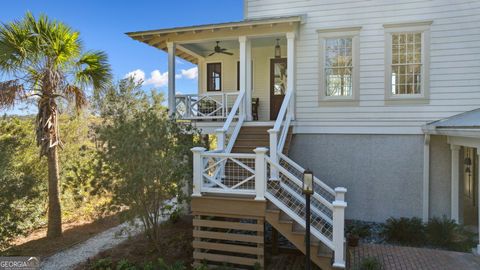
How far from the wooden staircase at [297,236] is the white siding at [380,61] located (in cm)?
385

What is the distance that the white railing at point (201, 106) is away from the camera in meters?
9.93

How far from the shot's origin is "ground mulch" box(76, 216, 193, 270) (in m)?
7.28

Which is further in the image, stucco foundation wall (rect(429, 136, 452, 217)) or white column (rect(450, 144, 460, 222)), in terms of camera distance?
stucco foundation wall (rect(429, 136, 452, 217))

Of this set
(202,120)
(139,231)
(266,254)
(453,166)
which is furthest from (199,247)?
(453,166)

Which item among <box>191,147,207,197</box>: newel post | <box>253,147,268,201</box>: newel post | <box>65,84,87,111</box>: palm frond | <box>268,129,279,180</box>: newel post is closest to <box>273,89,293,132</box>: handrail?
<box>268,129,279,180</box>: newel post

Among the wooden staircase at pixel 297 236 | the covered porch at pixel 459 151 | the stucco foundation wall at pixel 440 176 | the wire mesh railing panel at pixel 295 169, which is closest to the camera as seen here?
the wooden staircase at pixel 297 236

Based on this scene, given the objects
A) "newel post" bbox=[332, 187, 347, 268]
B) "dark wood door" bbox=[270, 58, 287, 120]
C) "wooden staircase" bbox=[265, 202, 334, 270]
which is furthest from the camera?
"dark wood door" bbox=[270, 58, 287, 120]

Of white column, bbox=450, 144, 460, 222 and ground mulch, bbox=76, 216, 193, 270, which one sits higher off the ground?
white column, bbox=450, 144, 460, 222

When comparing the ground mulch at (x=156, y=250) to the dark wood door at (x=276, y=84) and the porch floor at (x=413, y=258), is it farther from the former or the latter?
the dark wood door at (x=276, y=84)

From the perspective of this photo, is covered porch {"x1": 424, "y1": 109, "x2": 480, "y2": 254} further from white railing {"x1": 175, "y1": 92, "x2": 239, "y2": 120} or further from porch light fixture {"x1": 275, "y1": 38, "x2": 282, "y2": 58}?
white railing {"x1": 175, "y1": 92, "x2": 239, "y2": 120}

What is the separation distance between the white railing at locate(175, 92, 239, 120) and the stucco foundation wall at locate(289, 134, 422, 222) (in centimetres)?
237

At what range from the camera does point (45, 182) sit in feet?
35.9

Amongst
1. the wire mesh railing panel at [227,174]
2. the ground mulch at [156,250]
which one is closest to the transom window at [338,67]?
the wire mesh railing panel at [227,174]

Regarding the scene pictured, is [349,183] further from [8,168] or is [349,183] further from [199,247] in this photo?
[8,168]
